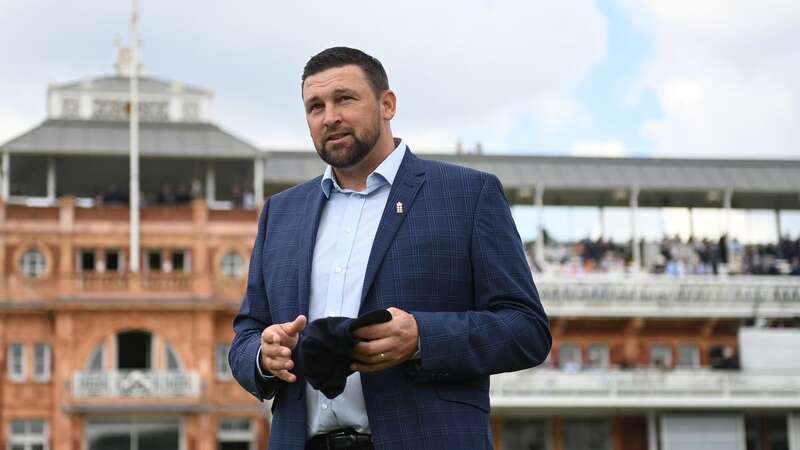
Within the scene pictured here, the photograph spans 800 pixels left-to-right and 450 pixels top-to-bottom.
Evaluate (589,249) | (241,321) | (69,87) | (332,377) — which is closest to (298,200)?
(241,321)

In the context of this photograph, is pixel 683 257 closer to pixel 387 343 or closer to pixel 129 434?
pixel 129 434

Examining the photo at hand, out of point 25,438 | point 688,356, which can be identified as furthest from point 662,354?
point 25,438

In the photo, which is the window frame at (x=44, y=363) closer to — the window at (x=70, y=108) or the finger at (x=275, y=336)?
the window at (x=70, y=108)

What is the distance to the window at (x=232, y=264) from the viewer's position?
158 feet

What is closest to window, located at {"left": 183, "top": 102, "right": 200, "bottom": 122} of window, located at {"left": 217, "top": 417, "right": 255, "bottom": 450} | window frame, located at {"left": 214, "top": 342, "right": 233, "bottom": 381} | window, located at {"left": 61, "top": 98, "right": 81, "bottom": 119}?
window, located at {"left": 61, "top": 98, "right": 81, "bottom": 119}

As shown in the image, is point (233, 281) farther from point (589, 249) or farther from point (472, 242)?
point (472, 242)

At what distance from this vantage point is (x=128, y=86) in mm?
51406

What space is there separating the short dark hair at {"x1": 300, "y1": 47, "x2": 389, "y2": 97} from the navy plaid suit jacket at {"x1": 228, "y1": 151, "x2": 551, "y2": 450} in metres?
0.35

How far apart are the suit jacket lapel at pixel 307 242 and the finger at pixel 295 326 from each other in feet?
1.07

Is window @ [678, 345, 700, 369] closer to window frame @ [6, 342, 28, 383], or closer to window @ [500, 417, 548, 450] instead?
window @ [500, 417, 548, 450]

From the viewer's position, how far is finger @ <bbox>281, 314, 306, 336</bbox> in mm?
4453

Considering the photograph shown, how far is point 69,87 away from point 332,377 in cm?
4856

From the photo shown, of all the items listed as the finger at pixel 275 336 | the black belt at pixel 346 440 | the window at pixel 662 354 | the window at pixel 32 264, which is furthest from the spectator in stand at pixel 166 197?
the finger at pixel 275 336

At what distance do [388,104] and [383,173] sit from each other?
248 millimetres
